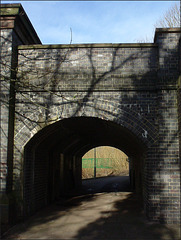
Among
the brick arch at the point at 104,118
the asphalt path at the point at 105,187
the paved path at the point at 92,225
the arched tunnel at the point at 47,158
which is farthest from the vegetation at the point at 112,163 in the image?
the brick arch at the point at 104,118

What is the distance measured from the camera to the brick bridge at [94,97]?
24.3 ft

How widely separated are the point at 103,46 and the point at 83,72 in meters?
0.94

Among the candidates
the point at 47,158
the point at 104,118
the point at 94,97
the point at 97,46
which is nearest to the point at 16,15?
the point at 97,46

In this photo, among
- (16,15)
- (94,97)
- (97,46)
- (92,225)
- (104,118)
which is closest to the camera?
(92,225)

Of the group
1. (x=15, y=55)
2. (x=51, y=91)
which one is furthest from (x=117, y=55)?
(x=15, y=55)

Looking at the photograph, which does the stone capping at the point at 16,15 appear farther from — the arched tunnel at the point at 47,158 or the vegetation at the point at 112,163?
the vegetation at the point at 112,163

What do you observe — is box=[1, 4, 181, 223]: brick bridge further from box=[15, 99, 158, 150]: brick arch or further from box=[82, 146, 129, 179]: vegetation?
box=[82, 146, 129, 179]: vegetation

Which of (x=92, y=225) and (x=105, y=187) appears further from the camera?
(x=105, y=187)

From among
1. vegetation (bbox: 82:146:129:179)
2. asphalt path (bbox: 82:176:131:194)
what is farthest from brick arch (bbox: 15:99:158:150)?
vegetation (bbox: 82:146:129:179)

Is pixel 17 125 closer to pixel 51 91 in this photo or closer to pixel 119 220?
pixel 51 91

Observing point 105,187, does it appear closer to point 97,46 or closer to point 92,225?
point 92,225

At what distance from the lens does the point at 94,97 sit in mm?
7863

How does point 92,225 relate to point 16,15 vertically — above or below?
below

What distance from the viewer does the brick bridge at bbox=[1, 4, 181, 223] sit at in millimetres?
7395
